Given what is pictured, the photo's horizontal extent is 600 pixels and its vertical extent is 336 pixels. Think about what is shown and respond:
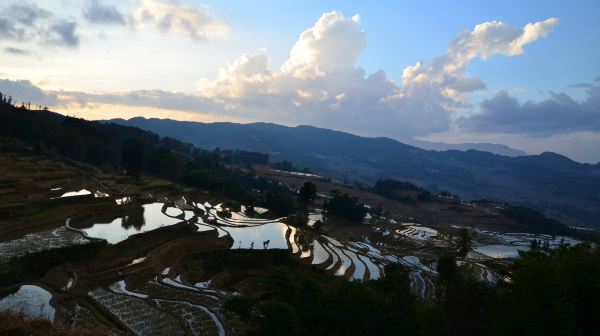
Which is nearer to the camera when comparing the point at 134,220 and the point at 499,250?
the point at 134,220

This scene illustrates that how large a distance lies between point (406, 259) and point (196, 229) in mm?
35282

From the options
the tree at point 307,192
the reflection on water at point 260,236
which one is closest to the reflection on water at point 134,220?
the reflection on water at point 260,236

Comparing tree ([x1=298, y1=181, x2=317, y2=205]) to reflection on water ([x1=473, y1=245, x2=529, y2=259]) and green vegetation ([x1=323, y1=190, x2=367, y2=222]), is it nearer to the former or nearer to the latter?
green vegetation ([x1=323, y1=190, x2=367, y2=222])

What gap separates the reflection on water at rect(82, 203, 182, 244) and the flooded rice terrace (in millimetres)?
92

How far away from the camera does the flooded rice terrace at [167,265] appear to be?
2448 cm

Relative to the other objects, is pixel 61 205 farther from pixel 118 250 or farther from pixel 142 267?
pixel 142 267

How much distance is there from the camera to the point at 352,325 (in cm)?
2177

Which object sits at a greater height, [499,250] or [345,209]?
[345,209]

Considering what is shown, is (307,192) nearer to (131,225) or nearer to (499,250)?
(131,225)

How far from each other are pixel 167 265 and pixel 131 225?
32.3 ft

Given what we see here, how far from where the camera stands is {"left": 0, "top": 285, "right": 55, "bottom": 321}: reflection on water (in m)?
21.9

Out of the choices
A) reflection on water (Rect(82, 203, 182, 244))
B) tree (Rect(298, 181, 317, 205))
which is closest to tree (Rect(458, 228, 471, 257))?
tree (Rect(298, 181, 317, 205))

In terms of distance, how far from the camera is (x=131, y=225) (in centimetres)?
4472

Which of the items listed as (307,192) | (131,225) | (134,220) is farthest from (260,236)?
(307,192)
